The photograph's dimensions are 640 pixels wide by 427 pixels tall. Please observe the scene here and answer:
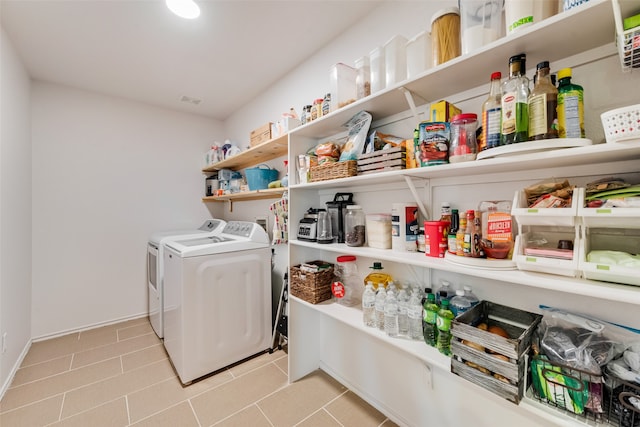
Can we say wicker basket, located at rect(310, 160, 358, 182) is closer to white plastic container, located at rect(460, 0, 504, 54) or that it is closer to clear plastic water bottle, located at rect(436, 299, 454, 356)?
white plastic container, located at rect(460, 0, 504, 54)

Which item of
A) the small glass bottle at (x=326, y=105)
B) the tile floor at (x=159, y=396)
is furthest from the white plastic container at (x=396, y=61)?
the tile floor at (x=159, y=396)

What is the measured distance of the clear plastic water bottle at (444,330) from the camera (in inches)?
40.9

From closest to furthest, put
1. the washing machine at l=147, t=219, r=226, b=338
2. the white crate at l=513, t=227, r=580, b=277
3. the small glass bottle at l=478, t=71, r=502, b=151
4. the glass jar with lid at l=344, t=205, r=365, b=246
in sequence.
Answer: the white crate at l=513, t=227, r=580, b=277 < the small glass bottle at l=478, t=71, r=502, b=151 < the glass jar with lid at l=344, t=205, r=365, b=246 < the washing machine at l=147, t=219, r=226, b=338

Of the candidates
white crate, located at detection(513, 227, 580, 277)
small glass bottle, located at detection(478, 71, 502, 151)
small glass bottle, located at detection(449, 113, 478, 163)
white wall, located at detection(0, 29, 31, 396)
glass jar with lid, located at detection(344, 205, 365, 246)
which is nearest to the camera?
white crate, located at detection(513, 227, 580, 277)

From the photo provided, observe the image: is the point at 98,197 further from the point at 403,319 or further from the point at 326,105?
the point at 403,319

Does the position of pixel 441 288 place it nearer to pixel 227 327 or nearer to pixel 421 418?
pixel 421 418

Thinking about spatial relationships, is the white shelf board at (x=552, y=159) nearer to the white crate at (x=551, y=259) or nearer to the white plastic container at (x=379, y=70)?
the white crate at (x=551, y=259)

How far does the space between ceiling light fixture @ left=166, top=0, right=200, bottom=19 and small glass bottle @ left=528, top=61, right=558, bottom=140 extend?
188 centimetres

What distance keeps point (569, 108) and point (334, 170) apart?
0.97 metres

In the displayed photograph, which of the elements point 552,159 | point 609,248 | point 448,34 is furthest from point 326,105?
point 609,248

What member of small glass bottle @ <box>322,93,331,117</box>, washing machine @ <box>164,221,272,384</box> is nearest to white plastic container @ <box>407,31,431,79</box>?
small glass bottle @ <box>322,93,331,117</box>

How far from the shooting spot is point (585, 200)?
0.74 metres

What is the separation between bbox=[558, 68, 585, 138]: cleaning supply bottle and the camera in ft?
2.44

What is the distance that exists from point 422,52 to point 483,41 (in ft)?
0.87
